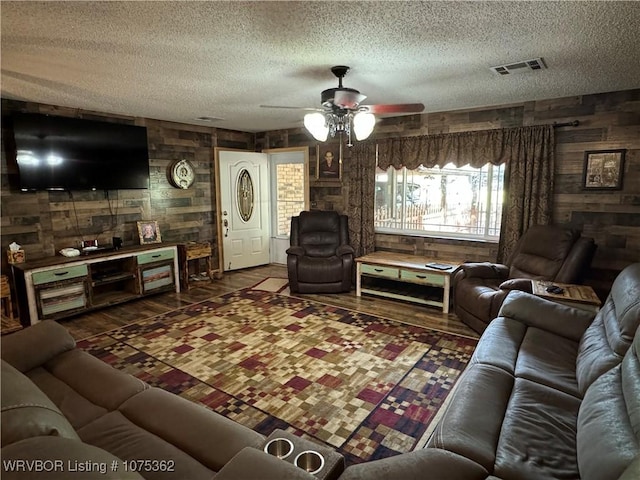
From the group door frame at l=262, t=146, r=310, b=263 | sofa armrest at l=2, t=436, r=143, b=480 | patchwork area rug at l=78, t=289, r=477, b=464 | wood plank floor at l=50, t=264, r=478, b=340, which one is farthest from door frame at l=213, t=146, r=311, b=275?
sofa armrest at l=2, t=436, r=143, b=480

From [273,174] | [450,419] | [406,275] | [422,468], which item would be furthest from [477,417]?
[273,174]

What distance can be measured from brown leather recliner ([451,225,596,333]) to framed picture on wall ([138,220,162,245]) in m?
3.95

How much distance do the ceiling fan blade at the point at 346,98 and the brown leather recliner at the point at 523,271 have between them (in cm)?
217

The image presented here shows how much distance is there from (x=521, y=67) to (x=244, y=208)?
464cm

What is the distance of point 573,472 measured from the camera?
1.39 m

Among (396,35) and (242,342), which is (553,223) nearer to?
(396,35)

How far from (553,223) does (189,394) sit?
4.04 m

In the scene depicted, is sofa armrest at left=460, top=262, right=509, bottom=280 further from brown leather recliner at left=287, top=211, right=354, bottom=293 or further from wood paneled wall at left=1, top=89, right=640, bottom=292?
brown leather recliner at left=287, top=211, right=354, bottom=293

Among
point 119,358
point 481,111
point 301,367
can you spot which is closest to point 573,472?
point 301,367

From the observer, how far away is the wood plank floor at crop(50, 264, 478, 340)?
391 cm

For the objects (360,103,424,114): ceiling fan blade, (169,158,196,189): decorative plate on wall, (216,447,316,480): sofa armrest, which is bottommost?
(216,447,316,480): sofa armrest

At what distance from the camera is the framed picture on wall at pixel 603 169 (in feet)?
12.2

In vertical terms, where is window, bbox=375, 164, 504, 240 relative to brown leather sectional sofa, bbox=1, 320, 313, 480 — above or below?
above

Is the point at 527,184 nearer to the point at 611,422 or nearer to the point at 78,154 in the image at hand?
the point at 611,422
